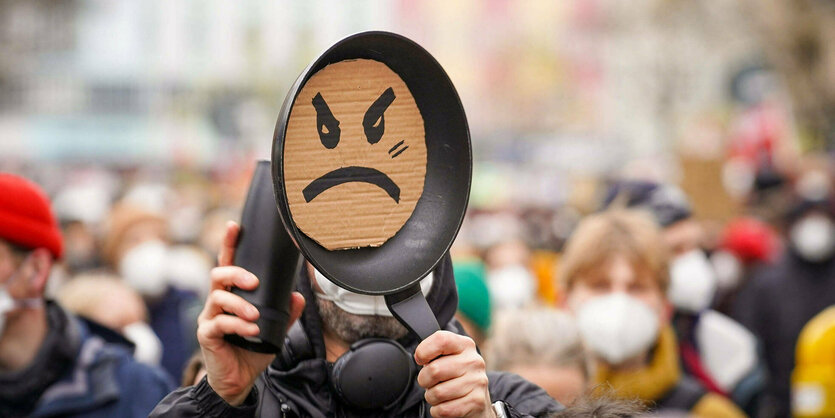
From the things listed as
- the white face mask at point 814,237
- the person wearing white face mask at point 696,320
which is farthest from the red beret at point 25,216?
the white face mask at point 814,237

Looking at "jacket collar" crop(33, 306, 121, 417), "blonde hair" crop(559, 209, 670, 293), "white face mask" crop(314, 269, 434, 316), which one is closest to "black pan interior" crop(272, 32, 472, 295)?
"white face mask" crop(314, 269, 434, 316)

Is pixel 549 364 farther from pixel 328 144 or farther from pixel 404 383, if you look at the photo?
pixel 328 144

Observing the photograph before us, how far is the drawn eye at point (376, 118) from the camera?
2191 mm

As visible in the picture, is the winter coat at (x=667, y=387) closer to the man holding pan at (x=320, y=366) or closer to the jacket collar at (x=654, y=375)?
the jacket collar at (x=654, y=375)

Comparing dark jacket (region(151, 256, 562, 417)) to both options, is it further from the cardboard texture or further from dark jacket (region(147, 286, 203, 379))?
dark jacket (region(147, 286, 203, 379))

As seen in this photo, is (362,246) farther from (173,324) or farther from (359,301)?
(173,324)

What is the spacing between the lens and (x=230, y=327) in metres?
2.23

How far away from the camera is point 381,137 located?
2.21 m

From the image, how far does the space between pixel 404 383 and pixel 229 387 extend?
1.25 feet

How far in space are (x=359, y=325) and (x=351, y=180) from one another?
437mm

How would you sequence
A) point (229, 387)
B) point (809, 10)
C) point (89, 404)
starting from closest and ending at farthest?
point (229, 387)
point (89, 404)
point (809, 10)

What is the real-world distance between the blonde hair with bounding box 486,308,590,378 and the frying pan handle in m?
1.78

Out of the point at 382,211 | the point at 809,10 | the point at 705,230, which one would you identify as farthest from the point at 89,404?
the point at 809,10

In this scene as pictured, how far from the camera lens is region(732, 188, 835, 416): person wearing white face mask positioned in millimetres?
7516
